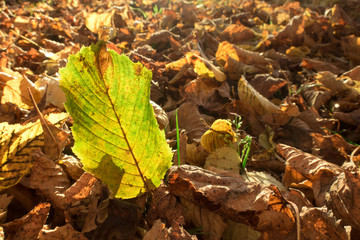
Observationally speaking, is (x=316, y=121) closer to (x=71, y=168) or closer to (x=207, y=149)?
(x=207, y=149)

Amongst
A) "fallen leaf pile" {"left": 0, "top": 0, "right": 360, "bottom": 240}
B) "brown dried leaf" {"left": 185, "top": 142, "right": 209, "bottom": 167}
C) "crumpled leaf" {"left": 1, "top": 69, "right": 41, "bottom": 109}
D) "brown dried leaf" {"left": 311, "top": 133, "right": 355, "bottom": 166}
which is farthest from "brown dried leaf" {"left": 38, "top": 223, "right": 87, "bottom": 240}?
"brown dried leaf" {"left": 311, "top": 133, "right": 355, "bottom": 166}

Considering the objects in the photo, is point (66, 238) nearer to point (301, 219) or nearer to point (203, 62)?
point (301, 219)

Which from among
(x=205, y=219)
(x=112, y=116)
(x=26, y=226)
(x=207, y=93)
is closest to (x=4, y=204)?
(x=26, y=226)

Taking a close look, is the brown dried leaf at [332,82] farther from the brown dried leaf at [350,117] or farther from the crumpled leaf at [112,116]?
the crumpled leaf at [112,116]

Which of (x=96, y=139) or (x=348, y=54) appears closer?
(x=96, y=139)

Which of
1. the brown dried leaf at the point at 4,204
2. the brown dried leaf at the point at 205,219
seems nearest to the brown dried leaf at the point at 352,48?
the brown dried leaf at the point at 205,219

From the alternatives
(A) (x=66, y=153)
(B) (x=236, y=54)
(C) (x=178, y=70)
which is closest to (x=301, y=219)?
(A) (x=66, y=153)
